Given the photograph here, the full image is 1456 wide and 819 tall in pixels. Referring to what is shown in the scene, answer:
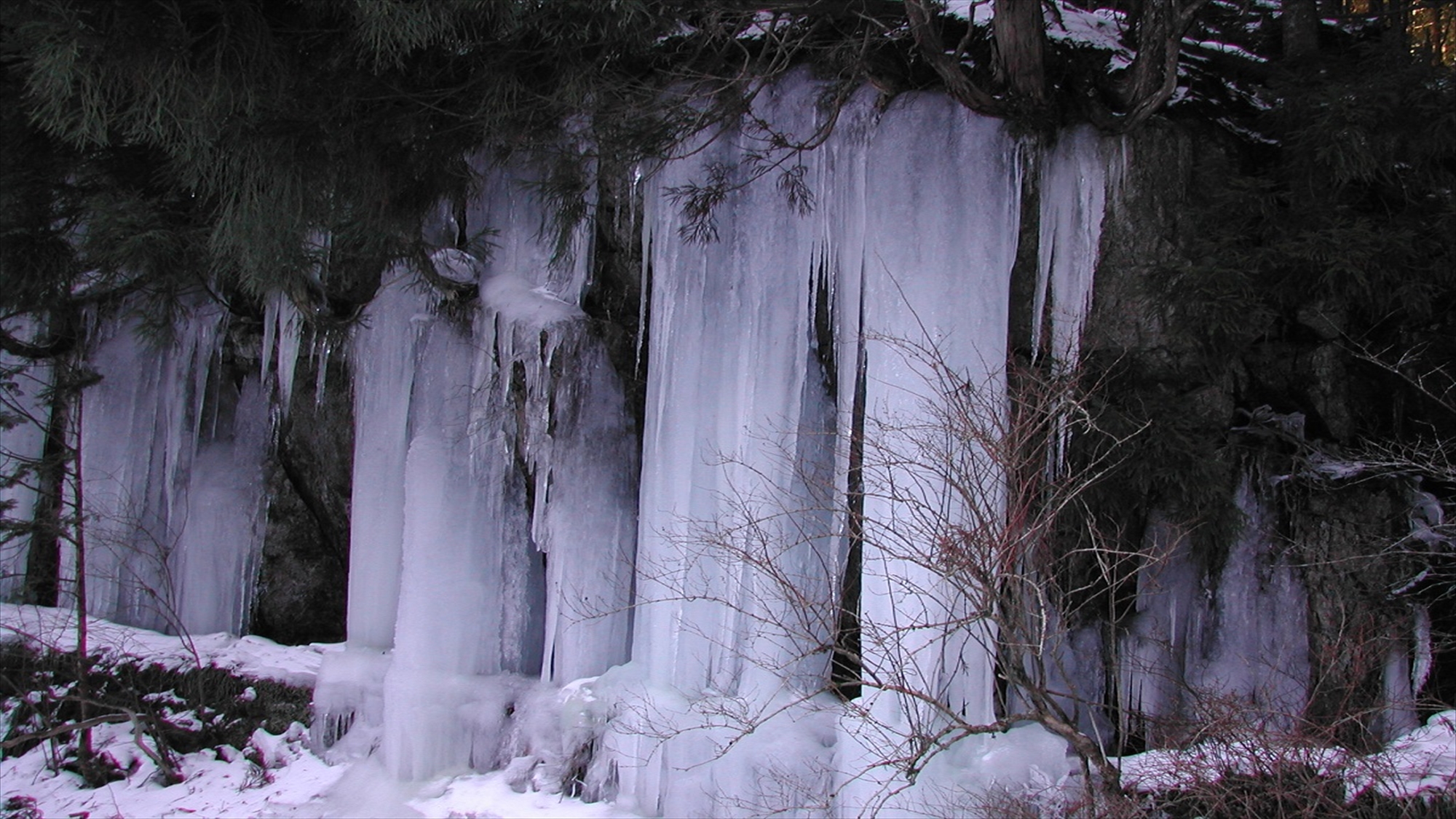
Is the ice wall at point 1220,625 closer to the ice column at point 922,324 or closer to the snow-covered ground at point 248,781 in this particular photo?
the ice column at point 922,324

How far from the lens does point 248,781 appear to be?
7090mm

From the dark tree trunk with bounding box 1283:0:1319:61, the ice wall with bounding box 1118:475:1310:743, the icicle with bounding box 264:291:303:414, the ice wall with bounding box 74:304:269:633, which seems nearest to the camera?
the ice wall with bounding box 1118:475:1310:743

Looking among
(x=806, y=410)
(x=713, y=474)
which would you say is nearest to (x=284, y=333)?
(x=713, y=474)

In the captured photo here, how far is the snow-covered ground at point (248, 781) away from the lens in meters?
6.45

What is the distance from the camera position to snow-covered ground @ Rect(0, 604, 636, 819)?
6.45 meters

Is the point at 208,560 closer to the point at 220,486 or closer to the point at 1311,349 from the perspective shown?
the point at 220,486

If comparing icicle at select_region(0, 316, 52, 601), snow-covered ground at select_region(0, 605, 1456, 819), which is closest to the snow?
snow-covered ground at select_region(0, 605, 1456, 819)

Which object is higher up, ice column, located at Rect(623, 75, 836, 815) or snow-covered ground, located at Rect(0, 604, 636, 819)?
ice column, located at Rect(623, 75, 836, 815)

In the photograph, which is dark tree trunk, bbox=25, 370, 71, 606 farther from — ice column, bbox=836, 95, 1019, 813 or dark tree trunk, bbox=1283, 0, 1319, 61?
dark tree trunk, bbox=1283, 0, 1319, 61

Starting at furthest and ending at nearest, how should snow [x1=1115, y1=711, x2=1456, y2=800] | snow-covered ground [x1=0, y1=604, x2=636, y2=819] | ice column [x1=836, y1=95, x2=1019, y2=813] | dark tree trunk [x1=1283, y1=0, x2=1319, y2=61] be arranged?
1. snow-covered ground [x1=0, y1=604, x2=636, y2=819]
2. dark tree trunk [x1=1283, y1=0, x2=1319, y2=61]
3. ice column [x1=836, y1=95, x2=1019, y2=813]
4. snow [x1=1115, y1=711, x2=1456, y2=800]

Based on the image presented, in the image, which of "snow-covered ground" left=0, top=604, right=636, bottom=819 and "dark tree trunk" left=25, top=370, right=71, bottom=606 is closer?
"snow-covered ground" left=0, top=604, right=636, bottom=819

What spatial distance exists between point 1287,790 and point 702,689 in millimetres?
3080

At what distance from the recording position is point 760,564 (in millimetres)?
4797

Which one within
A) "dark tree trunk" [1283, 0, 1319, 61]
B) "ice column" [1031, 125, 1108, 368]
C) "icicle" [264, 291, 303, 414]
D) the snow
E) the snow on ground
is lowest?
the snow on ground
